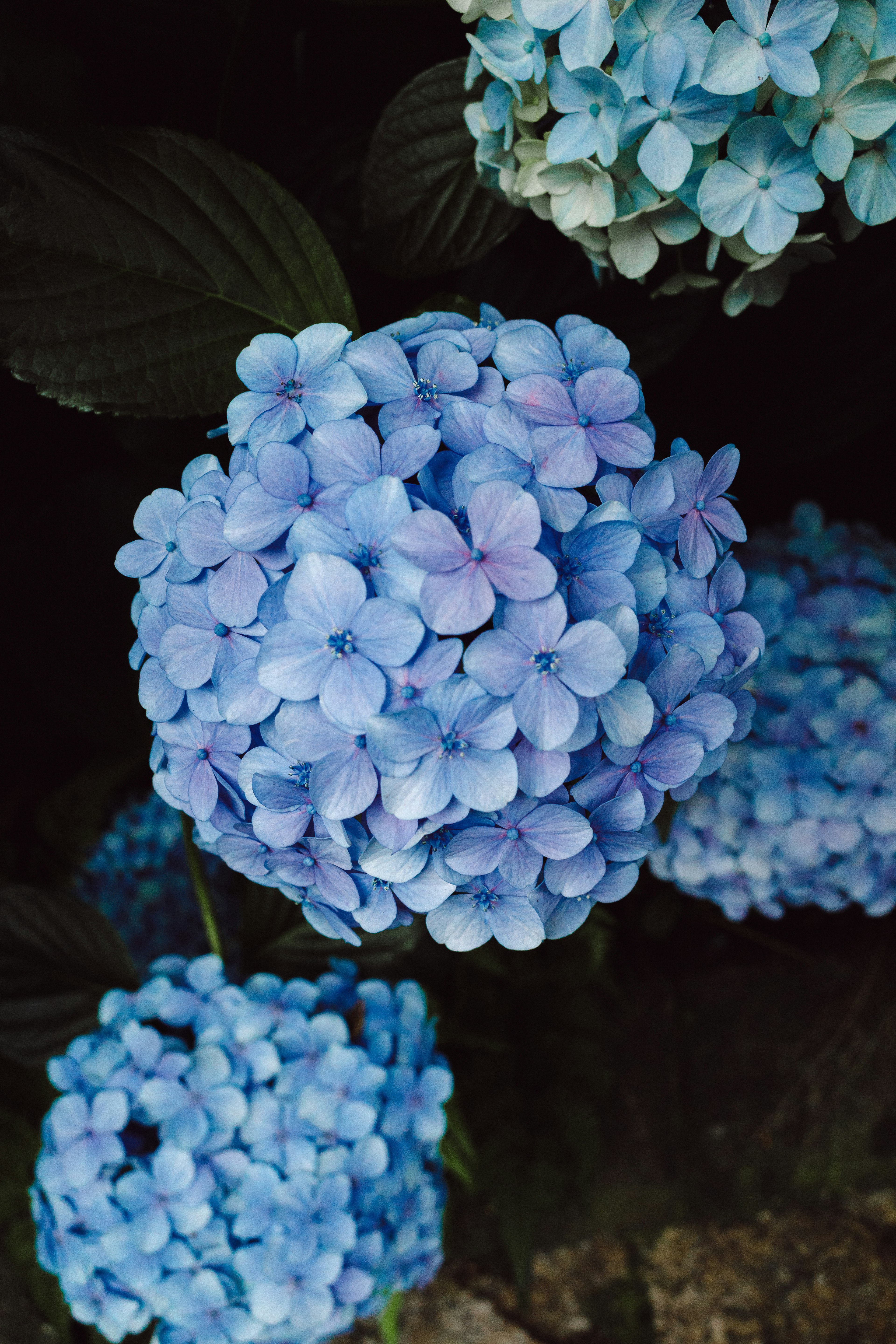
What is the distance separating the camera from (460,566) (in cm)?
49

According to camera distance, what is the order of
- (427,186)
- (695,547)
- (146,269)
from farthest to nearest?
(427,186) < (146,269) < (695,547)

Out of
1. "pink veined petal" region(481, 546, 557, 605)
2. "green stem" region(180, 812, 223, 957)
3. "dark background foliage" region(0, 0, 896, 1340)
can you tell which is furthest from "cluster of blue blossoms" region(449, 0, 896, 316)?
"green stem" region(180, 812, 223, 957)

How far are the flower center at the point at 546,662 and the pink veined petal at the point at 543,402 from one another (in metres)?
0.14

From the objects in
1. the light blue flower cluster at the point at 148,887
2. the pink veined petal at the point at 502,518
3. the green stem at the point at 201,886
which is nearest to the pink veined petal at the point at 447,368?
the pink veined petal at the point at 502,518

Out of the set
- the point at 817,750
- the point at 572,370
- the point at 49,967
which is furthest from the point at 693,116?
the point at 49,967

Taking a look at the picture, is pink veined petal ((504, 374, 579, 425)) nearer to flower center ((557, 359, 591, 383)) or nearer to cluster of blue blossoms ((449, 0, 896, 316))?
flower center ((557, 359, 591, 383))

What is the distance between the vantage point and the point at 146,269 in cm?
72

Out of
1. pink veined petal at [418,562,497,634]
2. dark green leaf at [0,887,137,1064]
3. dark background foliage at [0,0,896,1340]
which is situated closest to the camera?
pink veined petal at [418,562,497,634]

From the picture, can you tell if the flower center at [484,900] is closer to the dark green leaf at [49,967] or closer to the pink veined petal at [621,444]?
the pink veined petal at [621,444]

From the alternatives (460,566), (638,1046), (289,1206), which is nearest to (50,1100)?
(289,1206)

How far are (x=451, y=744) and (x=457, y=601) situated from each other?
0.23 feet

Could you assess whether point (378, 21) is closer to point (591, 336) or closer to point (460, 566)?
point (591, 336)

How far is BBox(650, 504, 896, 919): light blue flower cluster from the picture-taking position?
1.00 metres

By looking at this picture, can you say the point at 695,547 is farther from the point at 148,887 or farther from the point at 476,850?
the point at 148,887
